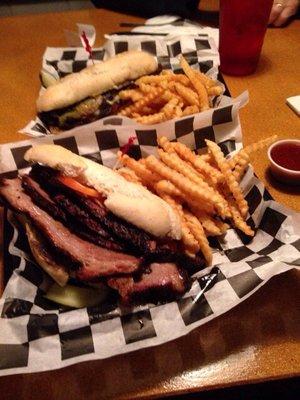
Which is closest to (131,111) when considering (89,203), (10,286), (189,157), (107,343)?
(189,157)

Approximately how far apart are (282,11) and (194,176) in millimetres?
1808

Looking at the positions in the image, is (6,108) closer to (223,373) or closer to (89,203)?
(89,203)

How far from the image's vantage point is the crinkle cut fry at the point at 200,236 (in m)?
1.27

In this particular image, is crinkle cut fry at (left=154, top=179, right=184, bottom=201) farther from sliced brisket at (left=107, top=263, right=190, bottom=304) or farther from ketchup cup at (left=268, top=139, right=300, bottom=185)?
ketchup cup at (left=268, top=139, right=300, bottom=185)

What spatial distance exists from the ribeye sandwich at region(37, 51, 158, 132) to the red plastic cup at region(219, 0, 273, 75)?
542 millimetres

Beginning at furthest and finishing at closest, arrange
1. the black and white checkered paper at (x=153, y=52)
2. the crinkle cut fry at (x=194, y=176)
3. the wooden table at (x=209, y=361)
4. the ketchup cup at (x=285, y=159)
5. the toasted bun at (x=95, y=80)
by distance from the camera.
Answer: the black and white checkered paper at (x=153, y=52)
the toasted bun at (x=95, y=80)
the ketchup cup at (x=285, y=159)
the crinkle cut fry at (x=194, y=176)
the wooden table at (x=209, y=361)

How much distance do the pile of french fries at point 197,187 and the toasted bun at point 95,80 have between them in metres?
0.55

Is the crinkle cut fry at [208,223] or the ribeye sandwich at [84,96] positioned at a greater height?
the ribeye sandwich at [84,96]

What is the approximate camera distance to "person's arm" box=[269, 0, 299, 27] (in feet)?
8.54

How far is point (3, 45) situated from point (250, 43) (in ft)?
4.70

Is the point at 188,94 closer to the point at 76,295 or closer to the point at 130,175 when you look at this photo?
the point at 130,175

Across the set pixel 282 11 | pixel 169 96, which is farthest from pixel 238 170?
pixel 282 11

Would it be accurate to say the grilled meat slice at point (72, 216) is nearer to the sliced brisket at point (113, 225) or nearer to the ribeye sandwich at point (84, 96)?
the sliced brisket at point (113, 225)

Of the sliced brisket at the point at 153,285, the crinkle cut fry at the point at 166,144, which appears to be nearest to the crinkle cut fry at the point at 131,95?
the crinkle cut fry at the point at 166,144
